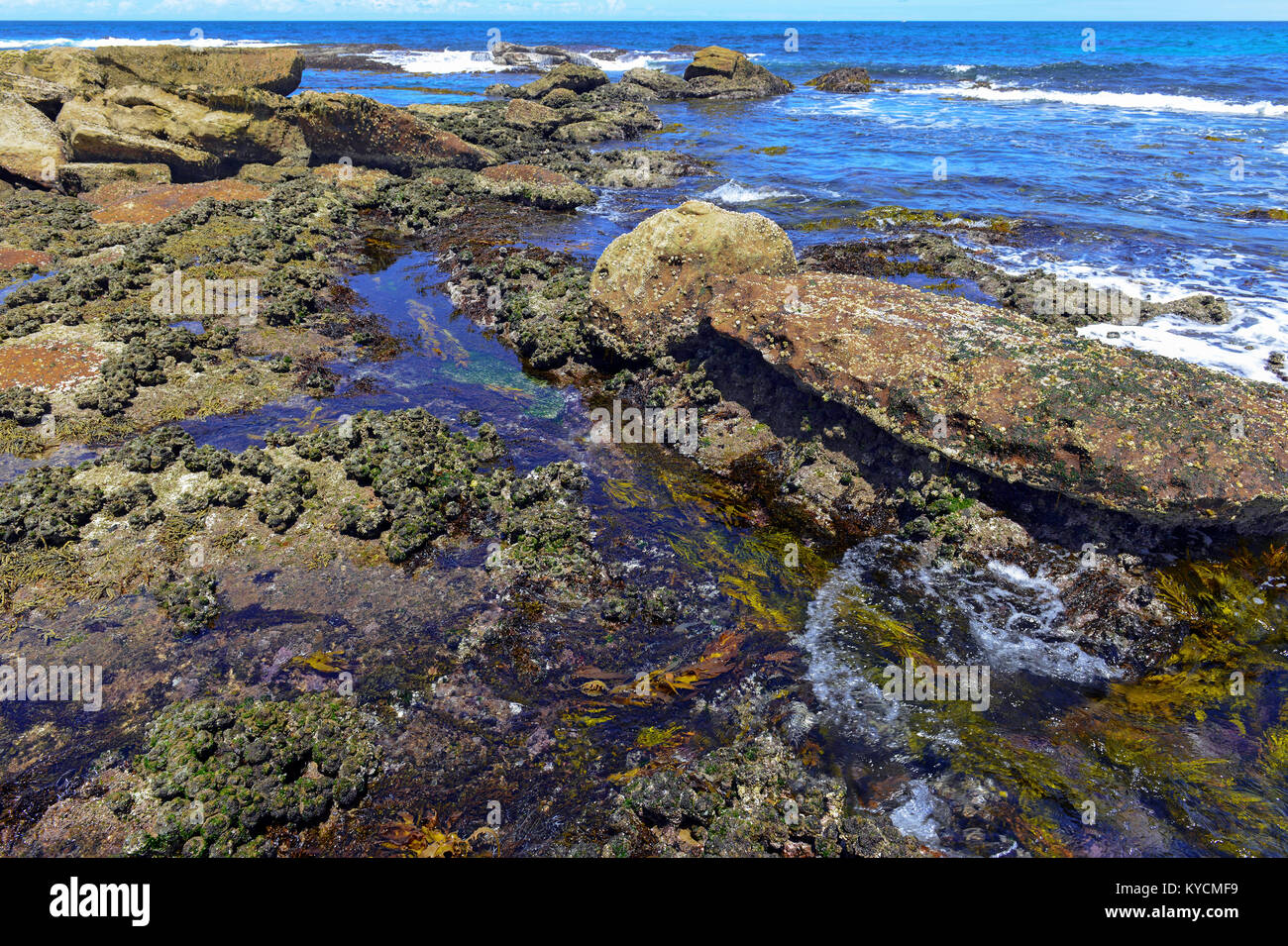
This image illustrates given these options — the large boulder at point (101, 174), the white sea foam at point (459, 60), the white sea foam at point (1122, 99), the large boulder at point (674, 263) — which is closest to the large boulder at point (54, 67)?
the large boulder at point (101, 174)

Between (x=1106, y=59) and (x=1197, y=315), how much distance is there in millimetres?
79403

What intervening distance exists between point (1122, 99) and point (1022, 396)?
5615 centimetres

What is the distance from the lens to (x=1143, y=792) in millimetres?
6426

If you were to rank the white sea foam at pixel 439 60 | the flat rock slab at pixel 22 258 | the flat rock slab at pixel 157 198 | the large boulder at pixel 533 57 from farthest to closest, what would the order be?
the large boulder at pixel 533 57 < the white sea foam at pixel 439 60 < the flat rock slab at pixel 157 198 < the flat rock slab at pixel 22 258

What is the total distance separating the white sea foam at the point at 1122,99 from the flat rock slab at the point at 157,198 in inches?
2075

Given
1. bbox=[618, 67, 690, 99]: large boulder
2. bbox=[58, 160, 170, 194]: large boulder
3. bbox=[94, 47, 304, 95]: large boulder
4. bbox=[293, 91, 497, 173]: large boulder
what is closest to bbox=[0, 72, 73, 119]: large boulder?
bbox=[94, 47, 304, 95]: large boulder

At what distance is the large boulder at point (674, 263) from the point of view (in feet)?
42.7

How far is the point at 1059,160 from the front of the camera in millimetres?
30500

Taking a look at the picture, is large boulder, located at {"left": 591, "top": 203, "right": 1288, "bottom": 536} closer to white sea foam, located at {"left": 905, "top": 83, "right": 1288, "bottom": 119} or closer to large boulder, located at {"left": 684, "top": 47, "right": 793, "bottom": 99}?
white sea foam, located at {"left": 905, "top": 83, "right": 1288, "bottom": 119}

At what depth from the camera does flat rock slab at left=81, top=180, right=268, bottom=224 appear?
20.5 metres

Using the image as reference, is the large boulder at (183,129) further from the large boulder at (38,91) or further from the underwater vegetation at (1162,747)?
the underwater vegetation at (1162,747)

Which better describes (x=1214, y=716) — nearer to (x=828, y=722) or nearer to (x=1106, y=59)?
(x=828, y=722)

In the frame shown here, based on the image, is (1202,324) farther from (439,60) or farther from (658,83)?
(439,60)
